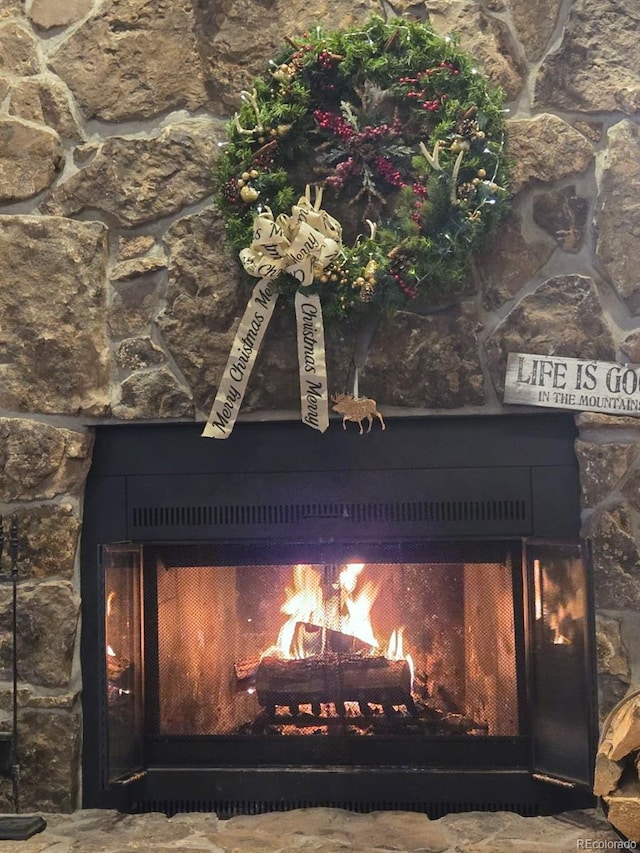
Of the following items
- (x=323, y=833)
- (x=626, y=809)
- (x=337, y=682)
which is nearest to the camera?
(x=626, y=809)

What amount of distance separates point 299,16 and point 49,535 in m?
1.52

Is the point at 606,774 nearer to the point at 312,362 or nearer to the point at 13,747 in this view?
the point at 312,362

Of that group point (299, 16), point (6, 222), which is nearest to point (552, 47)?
point (299, 16)

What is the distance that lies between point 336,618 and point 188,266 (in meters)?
1.03

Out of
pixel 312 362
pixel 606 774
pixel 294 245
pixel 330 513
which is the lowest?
pixel 606 774

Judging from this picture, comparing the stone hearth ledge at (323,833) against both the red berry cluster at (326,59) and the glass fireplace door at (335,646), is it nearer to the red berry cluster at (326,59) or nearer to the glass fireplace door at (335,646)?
the glass fireplace door at (335,646)

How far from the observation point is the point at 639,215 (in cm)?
234

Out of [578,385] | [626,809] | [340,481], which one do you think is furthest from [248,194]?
[626,809]

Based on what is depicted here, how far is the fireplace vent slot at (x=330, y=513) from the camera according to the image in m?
2.41

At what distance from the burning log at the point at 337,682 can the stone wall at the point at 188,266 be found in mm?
523

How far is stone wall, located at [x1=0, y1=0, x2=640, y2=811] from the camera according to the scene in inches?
92.6

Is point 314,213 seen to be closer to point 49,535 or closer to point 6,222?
point 6,222

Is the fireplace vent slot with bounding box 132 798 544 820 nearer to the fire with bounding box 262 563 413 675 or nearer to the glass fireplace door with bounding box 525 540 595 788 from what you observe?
the glass fireplace door with bounding box 525 540 595 788

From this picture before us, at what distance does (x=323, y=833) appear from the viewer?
7.37ft
